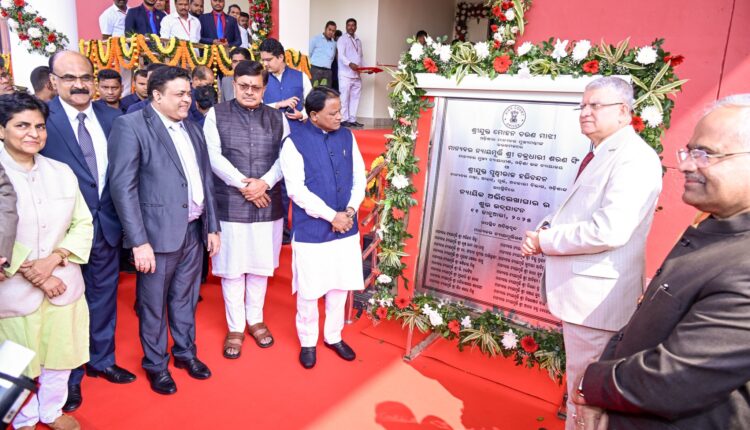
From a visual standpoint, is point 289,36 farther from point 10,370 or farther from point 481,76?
point 10,370

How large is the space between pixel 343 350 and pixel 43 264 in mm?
1805

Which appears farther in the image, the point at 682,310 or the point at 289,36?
the point at 289,36

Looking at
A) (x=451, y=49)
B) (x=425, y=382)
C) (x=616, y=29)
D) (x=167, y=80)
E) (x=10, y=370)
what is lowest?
(x=425, y=382)

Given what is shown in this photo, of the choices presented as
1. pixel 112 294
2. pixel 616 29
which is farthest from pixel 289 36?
pixel 112 294

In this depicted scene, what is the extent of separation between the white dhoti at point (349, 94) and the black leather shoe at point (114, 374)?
7014 mm

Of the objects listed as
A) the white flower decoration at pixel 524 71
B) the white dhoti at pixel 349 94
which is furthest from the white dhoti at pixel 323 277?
the white dhoti at pixel 349 94

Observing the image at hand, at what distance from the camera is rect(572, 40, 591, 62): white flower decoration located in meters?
2.43

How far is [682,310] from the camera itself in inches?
45.1

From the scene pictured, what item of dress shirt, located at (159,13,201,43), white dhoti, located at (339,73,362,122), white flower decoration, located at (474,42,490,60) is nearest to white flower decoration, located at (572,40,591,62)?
white flower decoration, located at (474,42,490,60)

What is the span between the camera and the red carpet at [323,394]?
2.53 metres

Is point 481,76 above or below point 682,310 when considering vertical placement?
above

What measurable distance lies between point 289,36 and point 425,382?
5.92 m

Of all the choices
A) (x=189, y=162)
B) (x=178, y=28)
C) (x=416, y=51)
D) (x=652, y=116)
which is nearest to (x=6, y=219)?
(x=189, y=162)

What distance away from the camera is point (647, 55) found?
2264 millimetres
